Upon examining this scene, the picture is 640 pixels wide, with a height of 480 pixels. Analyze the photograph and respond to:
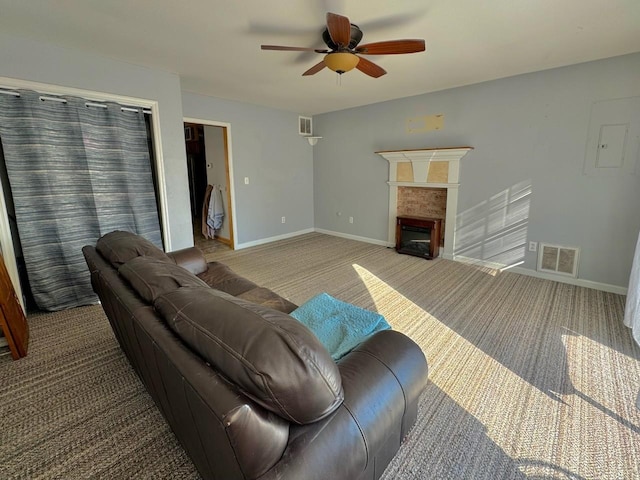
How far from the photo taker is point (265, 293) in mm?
2145

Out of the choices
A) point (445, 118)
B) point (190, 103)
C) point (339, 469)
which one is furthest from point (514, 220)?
point (190, 103)

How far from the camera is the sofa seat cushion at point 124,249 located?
175cm

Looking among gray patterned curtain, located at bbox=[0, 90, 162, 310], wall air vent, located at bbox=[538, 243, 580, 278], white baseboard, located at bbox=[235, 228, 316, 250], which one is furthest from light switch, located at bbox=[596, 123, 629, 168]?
gray patterned curtain, located at bbox=[0, 90, 162, 310]

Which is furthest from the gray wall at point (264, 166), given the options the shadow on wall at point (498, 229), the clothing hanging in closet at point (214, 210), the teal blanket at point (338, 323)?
the teal blanket at point (338, 323)

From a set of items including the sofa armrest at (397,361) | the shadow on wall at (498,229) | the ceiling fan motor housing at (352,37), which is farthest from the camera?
the shadow on wall at (498,229)

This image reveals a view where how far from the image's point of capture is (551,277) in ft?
11.7

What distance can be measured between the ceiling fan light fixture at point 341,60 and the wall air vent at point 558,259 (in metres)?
3.05

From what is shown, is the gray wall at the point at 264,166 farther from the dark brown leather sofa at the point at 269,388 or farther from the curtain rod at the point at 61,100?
the dark brown leather sofa at the point at 269,388

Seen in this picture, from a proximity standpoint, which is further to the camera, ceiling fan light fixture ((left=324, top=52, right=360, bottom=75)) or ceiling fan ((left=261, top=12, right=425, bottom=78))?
ceiling fan light fixture ((left=324, top=52, right=360, bottom=75))

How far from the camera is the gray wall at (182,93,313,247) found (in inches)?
183

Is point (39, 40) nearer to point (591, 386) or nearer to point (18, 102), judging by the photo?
point (18, 102)

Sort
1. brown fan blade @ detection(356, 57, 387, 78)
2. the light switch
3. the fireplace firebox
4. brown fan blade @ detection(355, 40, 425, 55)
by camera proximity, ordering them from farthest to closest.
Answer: the fireplace firebox → the light switch → brown fan blade @ detection(356, 57, 387, 78) → brown fan blade @ detection(355, 40, 425, 55)

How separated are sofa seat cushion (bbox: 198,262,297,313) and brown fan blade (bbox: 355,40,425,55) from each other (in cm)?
194

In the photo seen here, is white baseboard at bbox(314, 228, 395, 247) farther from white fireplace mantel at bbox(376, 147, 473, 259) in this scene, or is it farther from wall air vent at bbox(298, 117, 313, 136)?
wall air vent at bbox(298, 117, 313, 136)
